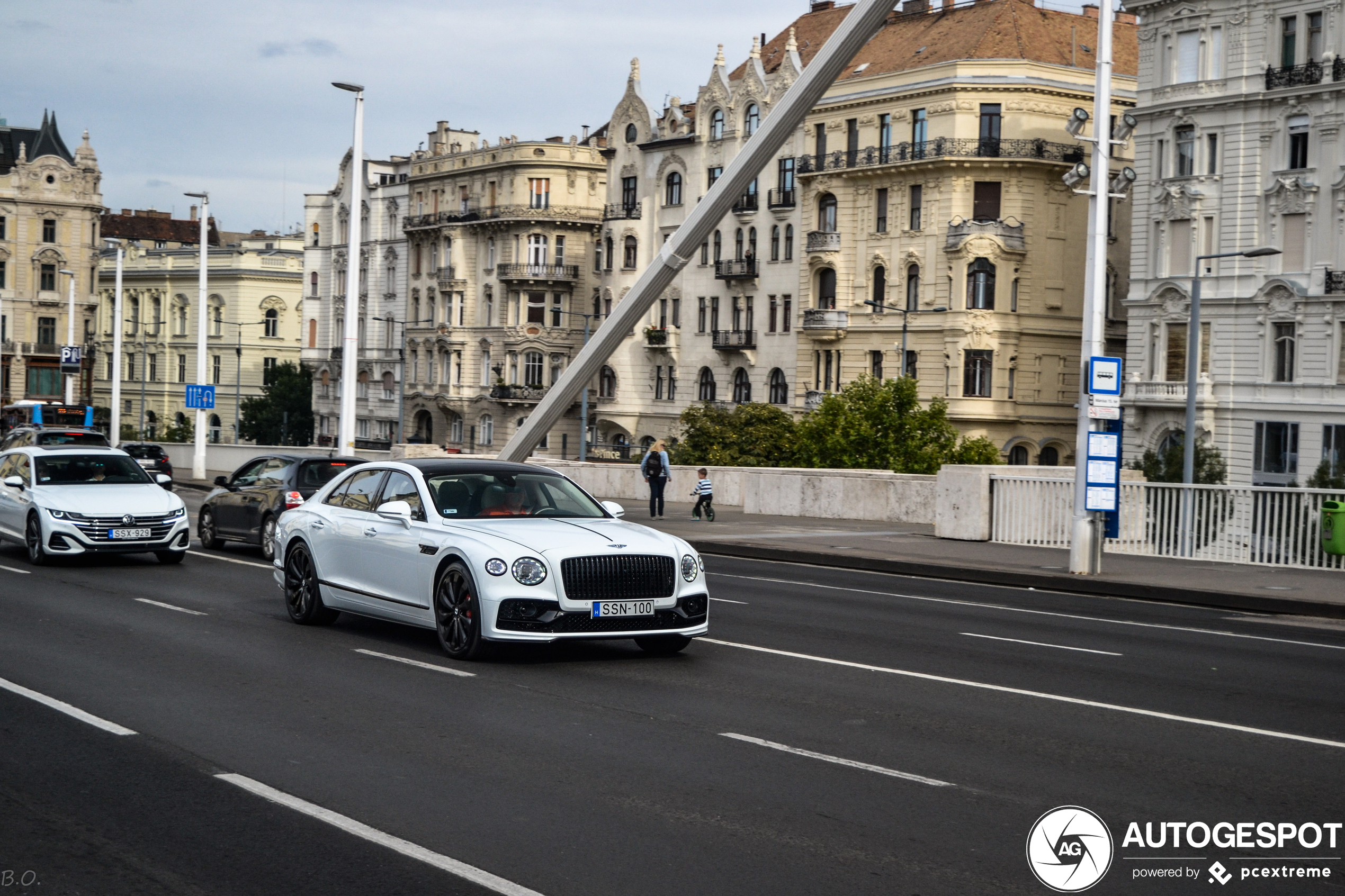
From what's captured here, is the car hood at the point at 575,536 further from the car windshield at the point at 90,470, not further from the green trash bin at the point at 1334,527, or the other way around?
the green trash bin at the point at 1334,527

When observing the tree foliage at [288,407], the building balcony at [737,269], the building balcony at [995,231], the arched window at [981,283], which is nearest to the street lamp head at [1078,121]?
the building balcony at [995,231]

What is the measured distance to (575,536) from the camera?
1200 centimetres

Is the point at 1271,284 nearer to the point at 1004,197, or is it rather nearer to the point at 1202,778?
the point at 1004,197

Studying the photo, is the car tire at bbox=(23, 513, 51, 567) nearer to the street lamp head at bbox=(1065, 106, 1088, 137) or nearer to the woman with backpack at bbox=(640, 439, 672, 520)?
the street lamp head at bbox=(1065, 106, 1088, 137)

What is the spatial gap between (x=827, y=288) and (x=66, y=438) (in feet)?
145

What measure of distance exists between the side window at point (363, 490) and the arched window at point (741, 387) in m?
64.3

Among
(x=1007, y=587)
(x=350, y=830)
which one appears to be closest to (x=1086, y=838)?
(x=350, y=830)

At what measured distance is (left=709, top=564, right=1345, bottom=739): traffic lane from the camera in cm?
1116

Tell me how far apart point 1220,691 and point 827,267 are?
6320 centimetres

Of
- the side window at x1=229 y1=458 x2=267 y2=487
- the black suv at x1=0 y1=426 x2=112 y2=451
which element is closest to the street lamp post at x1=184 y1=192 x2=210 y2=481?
the black suv at x1=0 y1=426 x2=112 y2=451

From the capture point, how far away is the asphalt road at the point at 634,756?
666 centimetres

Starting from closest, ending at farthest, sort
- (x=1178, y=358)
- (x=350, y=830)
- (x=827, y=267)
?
(x=350, y=830)
(x=1178, y=358)
(x=827, y=267)

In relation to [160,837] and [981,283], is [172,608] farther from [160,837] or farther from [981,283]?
[981,283]

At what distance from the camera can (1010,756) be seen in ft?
29.1
